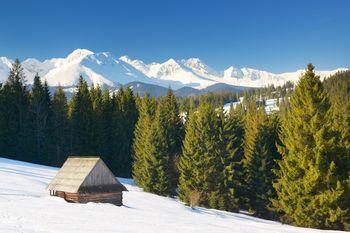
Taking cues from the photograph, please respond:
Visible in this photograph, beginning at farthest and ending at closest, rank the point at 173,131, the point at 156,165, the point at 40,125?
the point at 40,125
the point at 173,131
the point at 156,165

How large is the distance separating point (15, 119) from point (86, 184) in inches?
1402

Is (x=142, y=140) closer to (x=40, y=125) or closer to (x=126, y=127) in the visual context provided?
(x=126, y=127)

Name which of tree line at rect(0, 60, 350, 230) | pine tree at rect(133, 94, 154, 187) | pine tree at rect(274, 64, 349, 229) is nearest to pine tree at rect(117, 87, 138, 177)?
tree line at rect(0, 60, 350, 230)

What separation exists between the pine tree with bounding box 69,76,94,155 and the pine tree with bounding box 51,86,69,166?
162cm

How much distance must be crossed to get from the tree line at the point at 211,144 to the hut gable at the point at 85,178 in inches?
396

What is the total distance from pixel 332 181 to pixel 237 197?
1821cm

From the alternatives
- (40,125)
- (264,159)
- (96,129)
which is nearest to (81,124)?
(96,129)

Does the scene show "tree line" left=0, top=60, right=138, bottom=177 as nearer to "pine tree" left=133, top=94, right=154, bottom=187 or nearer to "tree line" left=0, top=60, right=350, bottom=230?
"tree line" left=0, top=60, right=350, bottom=230

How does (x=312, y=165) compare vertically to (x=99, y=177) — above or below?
above

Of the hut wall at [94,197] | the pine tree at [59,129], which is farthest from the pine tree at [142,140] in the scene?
the hut wall at [94,197]

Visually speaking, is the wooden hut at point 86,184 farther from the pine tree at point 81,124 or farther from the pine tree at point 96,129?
the pine tree at point 81,124

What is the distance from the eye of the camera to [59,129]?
67.4m

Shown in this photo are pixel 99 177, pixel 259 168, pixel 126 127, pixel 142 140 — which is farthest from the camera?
pixel 126 127

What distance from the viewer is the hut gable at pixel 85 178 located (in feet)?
109
